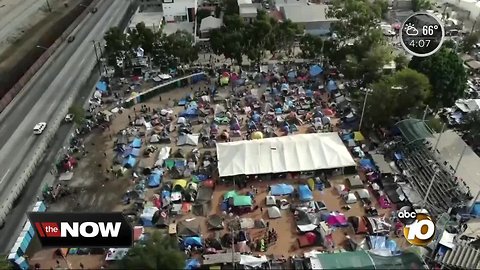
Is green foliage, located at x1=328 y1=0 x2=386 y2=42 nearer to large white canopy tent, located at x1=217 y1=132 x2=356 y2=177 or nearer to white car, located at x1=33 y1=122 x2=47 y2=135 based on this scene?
large white canopy tent, located at x1=217 y1=132 x2=356 y2=177

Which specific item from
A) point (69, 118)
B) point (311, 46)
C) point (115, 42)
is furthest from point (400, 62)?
point (69, 118)

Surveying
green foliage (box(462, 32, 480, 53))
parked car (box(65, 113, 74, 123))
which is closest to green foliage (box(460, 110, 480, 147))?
green foliage (box(462, 32, 480, 53))

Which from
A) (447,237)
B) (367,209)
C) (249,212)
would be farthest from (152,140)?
(447,237)

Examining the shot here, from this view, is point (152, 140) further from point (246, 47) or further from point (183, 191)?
point (246, 47)

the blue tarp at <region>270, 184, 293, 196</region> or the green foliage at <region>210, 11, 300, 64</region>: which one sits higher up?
the green foliage at <region>210, 11, 300, 64</region>

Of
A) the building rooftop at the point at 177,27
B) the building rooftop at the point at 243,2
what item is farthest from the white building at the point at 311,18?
the building rooftop at the point at 177,27

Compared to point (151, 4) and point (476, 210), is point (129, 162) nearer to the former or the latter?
point (476, 210)

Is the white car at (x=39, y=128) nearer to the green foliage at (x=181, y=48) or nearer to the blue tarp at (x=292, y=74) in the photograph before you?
the green foliage at (x=181, y=48)
